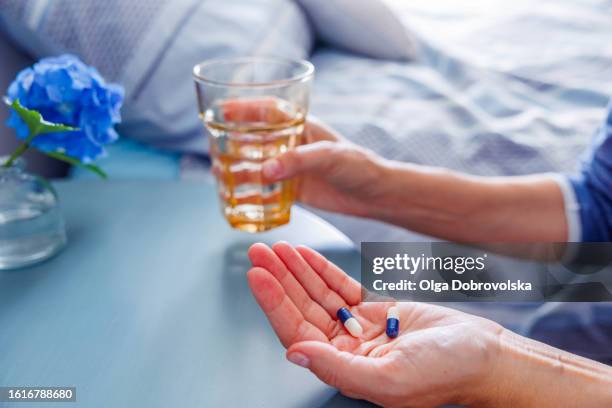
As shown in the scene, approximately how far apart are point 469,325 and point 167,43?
2.18 ft

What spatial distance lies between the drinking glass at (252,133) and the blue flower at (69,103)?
0.33 feet

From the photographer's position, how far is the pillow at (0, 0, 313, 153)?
93cm

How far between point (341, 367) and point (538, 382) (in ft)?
0.58

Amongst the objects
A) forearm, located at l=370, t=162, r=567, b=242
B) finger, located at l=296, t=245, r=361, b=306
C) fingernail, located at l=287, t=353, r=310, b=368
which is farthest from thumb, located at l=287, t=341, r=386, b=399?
forearm, located at l=370, t=162, r=567, b=242

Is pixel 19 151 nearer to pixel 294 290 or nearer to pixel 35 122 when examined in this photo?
pixel 35 122

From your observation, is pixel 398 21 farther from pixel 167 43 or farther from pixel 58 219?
pixel 58 219

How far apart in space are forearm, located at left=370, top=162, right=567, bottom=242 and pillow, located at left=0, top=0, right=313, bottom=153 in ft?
1.10

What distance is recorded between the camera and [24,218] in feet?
2.12

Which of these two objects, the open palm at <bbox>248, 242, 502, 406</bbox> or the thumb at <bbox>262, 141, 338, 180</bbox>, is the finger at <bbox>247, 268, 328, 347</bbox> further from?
the thumb at <bbox>262, 141, 338, 180</bbox>

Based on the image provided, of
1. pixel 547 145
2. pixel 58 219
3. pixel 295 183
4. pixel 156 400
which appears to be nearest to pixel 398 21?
pixel 547 145

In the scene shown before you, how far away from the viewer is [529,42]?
4.37ft

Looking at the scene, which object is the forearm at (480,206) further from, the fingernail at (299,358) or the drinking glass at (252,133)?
the fingernail at (299,358)

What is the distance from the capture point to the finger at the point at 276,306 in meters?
0.52

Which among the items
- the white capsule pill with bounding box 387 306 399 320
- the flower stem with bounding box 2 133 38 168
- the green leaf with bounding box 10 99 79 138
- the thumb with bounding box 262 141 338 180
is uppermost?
the green leaf with bounding box 10 99 79 138
